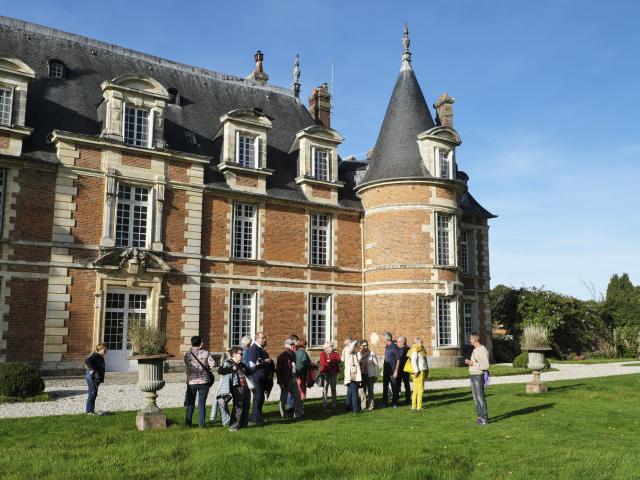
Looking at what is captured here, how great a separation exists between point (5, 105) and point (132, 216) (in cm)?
462

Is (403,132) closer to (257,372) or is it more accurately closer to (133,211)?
(133,211)

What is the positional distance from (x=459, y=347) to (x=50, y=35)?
1813 centimetres

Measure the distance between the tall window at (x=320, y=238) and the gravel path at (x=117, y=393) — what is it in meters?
6.48

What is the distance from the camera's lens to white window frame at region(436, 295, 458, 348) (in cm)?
2114

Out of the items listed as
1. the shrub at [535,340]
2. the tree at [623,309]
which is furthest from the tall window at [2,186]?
the tree at [623,309]

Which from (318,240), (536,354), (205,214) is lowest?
(536,354)

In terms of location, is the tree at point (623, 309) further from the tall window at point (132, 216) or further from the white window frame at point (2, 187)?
the white window frame at point (2, 187)

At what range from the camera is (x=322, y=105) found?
2528 cm

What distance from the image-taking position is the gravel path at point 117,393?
11.2m

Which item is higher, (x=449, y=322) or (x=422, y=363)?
(x=449, y=322)

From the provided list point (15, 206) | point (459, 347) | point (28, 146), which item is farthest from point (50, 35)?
point (459, 347)

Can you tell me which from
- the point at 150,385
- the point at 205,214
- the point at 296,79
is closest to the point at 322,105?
the point at 296,79

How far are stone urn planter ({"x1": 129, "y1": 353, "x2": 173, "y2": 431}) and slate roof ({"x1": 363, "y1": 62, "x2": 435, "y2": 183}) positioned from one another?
1424 centimetres

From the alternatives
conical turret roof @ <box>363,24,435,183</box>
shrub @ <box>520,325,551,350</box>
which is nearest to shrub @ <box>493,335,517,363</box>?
conical turret roof @ <box>363,24,435,183</box>
